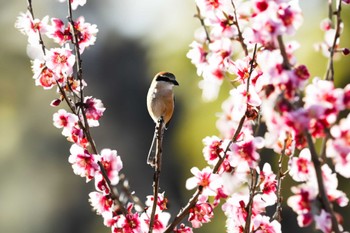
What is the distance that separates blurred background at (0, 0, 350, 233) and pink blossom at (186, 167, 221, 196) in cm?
1231

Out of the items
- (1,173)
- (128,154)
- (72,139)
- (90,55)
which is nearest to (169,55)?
(128,154)

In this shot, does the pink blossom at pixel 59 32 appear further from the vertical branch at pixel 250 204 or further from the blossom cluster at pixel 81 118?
the vertical branch at pixel 250 204

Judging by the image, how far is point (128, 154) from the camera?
731 inches

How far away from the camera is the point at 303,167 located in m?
1.85

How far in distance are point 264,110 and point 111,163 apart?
26.7 inches

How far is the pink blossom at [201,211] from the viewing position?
226cm

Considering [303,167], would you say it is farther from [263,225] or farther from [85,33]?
[85,33]

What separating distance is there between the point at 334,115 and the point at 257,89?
38 centimetres

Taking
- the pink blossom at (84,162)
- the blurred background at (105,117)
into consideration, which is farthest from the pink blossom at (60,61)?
the blurred background at (105,117)

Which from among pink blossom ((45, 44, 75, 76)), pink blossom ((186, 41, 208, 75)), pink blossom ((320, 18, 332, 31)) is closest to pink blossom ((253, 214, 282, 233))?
pink blossom ((186, 41, 208, 75))

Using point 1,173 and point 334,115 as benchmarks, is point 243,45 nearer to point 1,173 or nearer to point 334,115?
point 334,115

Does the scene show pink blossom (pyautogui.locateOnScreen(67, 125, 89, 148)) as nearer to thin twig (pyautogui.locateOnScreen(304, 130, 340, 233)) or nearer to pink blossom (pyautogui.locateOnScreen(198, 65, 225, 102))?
pink blossom (pyautogui.locateOnScreen(198, 65, 225, 102))

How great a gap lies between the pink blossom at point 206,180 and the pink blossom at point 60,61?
563 mm

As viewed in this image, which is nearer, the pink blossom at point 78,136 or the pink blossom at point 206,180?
the pink blossom at point 206,180
